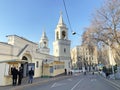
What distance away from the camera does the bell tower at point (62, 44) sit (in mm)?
54094

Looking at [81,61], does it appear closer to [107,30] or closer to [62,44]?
[62,44]

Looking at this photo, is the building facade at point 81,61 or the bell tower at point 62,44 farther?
the building facade at point 81,61

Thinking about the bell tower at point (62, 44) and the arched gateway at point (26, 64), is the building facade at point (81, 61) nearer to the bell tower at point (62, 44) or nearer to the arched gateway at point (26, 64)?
the bell tower at point (62, 44)

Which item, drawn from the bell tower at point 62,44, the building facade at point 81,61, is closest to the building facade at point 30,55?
the bell tower at point 62,44

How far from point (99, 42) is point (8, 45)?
15.6 metres

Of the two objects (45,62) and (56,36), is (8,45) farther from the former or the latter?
(56,36)

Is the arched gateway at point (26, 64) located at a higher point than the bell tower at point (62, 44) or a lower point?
lower

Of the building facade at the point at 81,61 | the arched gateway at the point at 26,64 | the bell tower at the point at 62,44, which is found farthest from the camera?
the building facade at the point at 81,61

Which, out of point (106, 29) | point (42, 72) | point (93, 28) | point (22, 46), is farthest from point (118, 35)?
point (42, 72)

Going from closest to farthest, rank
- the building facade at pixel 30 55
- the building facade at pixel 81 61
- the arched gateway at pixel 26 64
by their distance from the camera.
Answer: the building facade at pixel 30 55
the arched gateway at pixel 26 64
the building facade at pixel 81 61

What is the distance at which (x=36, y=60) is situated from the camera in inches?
1332

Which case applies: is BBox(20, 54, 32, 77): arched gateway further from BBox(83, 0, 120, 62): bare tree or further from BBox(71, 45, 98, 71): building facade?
BBox(71, 45, 98, 71): building facade

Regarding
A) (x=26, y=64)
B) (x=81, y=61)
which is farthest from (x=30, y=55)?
(x=81, y=61)

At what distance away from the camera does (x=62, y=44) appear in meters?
54.6
